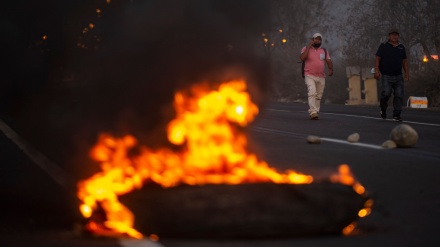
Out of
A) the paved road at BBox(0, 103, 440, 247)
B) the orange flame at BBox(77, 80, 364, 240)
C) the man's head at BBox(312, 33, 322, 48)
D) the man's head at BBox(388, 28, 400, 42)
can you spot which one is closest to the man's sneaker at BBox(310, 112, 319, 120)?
the man's head at BBox(312, 33, 322, 48)

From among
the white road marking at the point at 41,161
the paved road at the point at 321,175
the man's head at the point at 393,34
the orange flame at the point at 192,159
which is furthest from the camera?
the man's head at the point at 393,34

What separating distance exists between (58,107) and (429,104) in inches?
760

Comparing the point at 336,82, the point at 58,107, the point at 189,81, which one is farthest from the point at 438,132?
the point at 336,82

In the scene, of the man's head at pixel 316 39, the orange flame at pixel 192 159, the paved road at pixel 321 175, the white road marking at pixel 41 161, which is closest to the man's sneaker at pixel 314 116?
the man's head at pixel 316 39

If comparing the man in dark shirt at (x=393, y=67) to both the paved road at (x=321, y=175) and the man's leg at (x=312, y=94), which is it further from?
the paved road at (x=321, y=175)

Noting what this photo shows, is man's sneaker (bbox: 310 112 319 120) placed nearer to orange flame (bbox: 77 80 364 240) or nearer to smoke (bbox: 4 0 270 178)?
smoke (bbox: 4 0 270 178)

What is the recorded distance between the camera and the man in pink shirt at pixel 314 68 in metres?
20.5

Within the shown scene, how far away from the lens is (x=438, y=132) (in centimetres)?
1661

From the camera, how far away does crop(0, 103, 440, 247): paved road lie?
6348 millimetres

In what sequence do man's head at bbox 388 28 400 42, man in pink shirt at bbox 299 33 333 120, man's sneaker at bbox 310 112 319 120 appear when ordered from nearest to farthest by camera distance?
1. man's head at bbox 388 28 400 42
2. man in pink shirt at bbox 299 33 333 120
3. man's sneaker at bbox 310 112 319 120

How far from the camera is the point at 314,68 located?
20703 mm

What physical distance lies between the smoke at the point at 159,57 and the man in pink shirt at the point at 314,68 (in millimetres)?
11473

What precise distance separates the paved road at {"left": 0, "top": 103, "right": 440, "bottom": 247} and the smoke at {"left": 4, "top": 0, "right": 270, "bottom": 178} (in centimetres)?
82

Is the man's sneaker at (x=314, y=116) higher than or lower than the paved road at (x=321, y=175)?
higher
